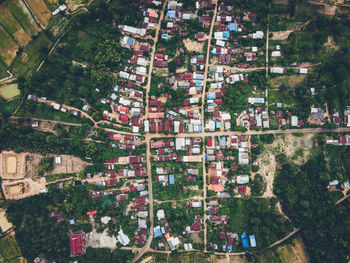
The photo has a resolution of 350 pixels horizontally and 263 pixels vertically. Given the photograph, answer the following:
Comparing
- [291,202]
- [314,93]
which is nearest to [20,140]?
[291,202]

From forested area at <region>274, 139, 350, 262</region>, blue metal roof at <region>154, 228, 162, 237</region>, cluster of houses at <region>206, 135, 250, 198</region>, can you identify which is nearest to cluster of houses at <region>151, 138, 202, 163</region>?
cluster of houses at <region>206, 135, 250, 198</region>

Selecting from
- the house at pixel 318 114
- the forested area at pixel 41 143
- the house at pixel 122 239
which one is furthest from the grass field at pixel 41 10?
the house at pixel 318 114

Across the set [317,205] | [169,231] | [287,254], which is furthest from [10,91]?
[317,205]

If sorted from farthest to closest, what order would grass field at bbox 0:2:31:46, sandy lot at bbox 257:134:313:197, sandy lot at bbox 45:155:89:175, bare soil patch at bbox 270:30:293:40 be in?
bare soil patch at bbox 270:30:293:40 → sandy lot at bbox 45:155:89:175 → grass field at bbox 0:2:31:46 → sandy lot at bbox 257:134:313:197

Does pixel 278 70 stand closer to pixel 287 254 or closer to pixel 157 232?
pixel 287 254

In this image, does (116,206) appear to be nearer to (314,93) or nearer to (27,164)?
(27,164)

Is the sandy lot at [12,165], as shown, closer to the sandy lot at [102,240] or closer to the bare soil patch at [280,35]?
the sandy lot at [102,240]

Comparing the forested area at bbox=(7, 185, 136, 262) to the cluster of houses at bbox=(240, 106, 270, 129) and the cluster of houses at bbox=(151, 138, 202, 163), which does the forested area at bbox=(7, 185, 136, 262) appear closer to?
the cluster of houses at bbox=(151, 138, 202, 163)
